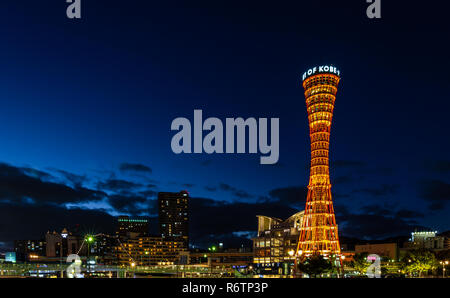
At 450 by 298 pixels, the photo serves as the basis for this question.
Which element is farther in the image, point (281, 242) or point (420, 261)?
point (281, 242)

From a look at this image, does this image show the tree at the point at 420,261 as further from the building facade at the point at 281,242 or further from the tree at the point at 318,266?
the building facade at the point at 281,242

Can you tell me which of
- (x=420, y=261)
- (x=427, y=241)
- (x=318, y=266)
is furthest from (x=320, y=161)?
(x=427, y=241)

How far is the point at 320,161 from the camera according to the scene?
118 m

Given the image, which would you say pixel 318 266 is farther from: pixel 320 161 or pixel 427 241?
pixel 427 241

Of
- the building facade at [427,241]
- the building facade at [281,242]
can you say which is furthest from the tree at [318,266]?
the building facade at [427,241]

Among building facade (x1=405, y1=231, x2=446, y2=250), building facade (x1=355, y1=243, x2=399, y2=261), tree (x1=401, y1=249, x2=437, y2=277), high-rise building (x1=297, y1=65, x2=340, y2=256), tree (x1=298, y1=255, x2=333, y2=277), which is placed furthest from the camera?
building facade (x1=355, y1=243, x2=399, y2=261)

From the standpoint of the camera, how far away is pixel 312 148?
389 feet

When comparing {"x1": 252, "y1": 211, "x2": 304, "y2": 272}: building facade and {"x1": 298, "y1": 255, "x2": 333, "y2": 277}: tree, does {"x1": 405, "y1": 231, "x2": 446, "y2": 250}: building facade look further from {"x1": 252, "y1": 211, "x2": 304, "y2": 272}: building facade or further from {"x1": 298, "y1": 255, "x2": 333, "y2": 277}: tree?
{"x1": 298, "y1": 255, "x2": 333, "y2": 277}: tree

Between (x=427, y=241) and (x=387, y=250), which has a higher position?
(x=427, y=241)

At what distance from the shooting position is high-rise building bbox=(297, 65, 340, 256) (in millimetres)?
117000

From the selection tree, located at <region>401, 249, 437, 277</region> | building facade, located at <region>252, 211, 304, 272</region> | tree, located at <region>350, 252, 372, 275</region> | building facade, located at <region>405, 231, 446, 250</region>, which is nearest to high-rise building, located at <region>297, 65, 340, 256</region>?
tree, located at <region>350, 252, 372, 275</region>
